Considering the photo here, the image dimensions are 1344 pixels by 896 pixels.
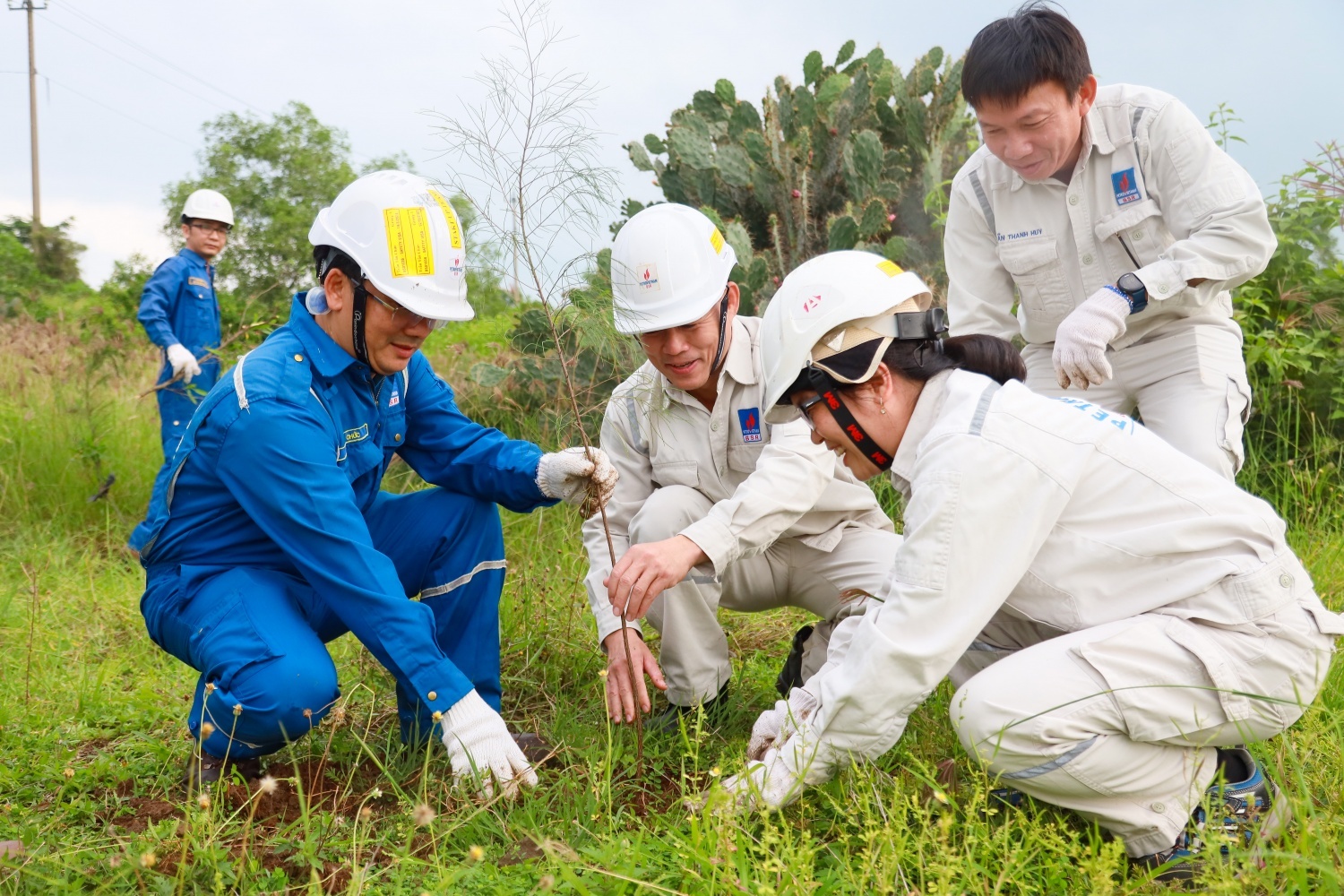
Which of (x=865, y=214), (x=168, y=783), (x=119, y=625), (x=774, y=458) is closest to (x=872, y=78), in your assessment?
(x=865, y=214)

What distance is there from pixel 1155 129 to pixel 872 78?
15.8 ft

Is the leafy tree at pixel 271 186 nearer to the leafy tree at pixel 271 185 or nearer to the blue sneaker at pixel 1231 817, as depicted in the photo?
the leafy tree at pixel 271 185

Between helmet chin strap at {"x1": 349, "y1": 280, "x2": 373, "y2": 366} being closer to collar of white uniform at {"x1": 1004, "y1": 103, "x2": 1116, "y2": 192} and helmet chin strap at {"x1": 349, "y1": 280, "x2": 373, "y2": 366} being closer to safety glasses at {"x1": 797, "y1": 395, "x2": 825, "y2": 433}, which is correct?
safety glasses at {"x1": 797, "y1": 395, "x2": 825, "y2": 433}

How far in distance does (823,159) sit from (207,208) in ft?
15.8

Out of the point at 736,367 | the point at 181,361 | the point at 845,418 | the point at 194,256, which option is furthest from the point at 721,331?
the point at 194,256

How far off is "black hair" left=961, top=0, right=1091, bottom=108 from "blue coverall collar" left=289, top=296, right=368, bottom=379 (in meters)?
2.07

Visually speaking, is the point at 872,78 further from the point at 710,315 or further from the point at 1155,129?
the point at 710,315

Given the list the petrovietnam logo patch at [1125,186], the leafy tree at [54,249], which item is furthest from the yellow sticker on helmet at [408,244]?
the leafy tree at [54,249]

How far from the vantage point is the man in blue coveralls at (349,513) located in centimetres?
280

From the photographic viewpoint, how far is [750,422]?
3.49 metres

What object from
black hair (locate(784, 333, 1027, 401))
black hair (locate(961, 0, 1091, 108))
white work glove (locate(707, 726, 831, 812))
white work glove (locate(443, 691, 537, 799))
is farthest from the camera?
black hair (locate(961, 0, 1091, 108))

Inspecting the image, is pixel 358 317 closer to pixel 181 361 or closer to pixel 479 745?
pixel 479 745

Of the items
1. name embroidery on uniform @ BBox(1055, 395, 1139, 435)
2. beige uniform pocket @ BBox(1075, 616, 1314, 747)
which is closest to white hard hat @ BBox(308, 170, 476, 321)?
name embroidery on uniform @ BBox(1055, 395, 1139, 435)

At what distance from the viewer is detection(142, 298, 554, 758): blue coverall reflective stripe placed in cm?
281
